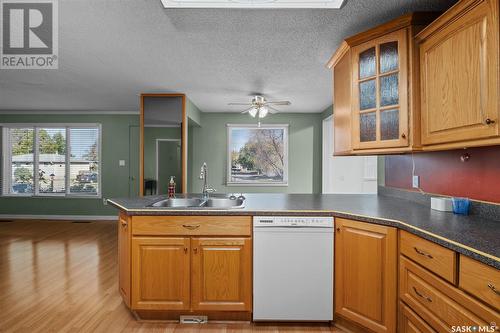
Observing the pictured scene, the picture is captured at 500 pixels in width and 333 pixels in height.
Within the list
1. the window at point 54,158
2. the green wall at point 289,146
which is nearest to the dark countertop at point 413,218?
the green wall at point 289,146

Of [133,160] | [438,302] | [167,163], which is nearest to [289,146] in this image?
[167,163]

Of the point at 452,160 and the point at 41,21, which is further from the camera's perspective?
the point at 41,21

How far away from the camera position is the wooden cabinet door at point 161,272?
79.7 inches

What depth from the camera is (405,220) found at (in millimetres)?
1645

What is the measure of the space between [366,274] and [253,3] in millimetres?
1993

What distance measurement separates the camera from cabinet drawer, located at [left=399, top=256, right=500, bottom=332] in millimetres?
1076

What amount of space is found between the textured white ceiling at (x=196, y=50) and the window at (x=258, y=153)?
1184 millimetres

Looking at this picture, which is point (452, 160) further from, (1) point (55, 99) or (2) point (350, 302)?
(1) point (55, 99)

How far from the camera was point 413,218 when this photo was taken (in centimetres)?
171

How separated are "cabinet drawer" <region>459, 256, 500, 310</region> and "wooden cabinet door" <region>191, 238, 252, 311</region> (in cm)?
125

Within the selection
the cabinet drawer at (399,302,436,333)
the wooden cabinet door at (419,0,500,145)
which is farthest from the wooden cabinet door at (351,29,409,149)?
the cabinet drawer at (399,302,436,333)

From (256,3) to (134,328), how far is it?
8.26ft

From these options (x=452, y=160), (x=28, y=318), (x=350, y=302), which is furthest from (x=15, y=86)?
(x=452, y=160)

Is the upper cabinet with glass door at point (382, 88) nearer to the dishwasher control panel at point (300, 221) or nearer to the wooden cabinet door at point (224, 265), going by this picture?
the dishwasher control panel at point (300, 221)
